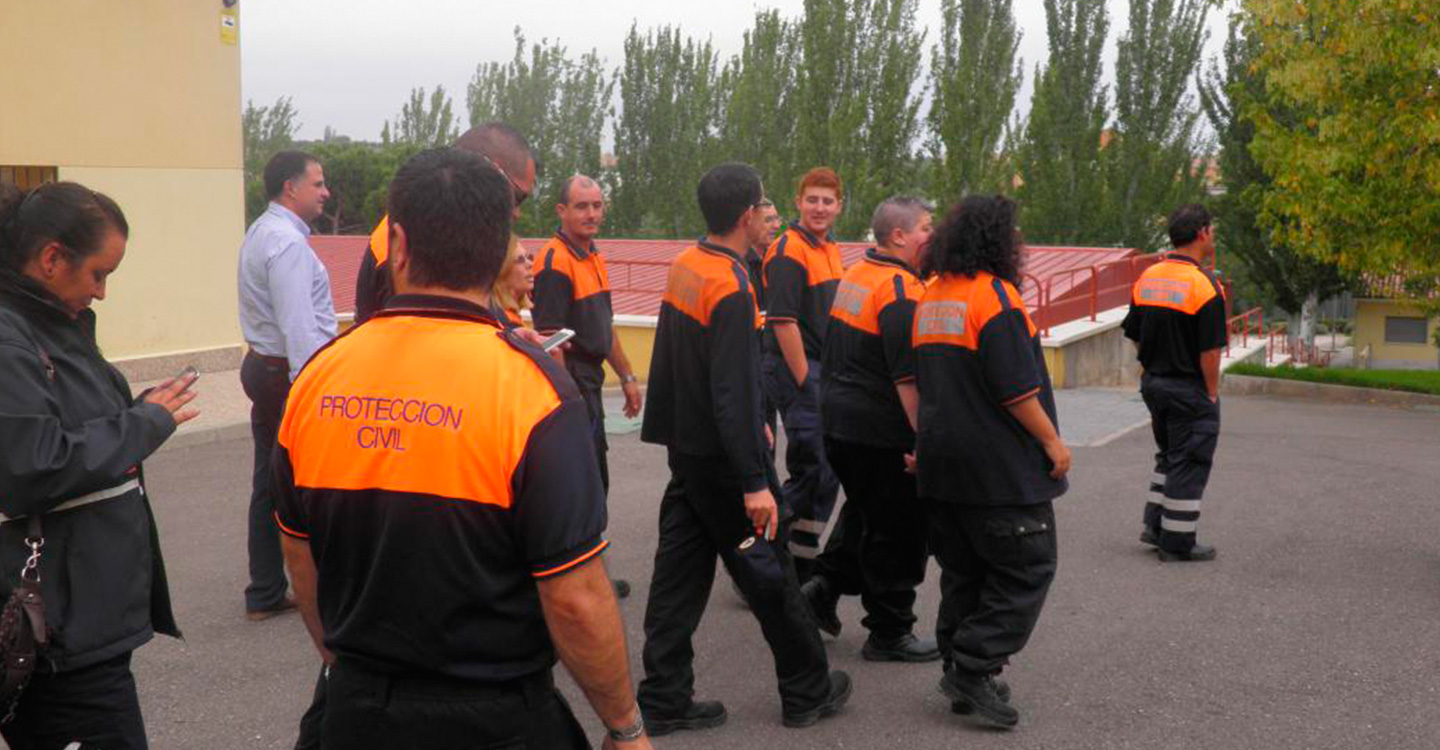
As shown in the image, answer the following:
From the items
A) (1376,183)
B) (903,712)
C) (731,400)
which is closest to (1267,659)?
(903,712)

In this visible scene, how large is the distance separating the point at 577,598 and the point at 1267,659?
4253mm

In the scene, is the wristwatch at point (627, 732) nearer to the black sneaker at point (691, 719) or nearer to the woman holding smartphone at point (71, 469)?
the woman holding smartphone at point (71, 469)

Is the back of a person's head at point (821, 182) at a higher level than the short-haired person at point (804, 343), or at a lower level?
higher

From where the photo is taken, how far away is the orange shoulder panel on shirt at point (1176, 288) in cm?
730

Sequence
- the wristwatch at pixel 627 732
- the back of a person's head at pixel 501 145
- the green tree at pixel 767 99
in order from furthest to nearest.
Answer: the green tree at pixel 767 99, the back of a person's head at pixel 501 145, the wristwatch at pixel 627 732

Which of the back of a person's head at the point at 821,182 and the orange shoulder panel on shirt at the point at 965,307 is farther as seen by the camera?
the back of a person's head at the point at 821,182

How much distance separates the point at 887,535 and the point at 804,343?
5.20 ft

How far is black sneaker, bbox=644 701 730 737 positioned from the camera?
4.99m

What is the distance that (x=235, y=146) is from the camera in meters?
14.9

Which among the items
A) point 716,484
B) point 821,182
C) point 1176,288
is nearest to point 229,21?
point 821,182

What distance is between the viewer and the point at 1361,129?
1548 cm

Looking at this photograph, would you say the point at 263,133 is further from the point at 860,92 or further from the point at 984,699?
the point at 984,699

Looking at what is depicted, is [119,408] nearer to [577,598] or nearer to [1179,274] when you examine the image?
[577,598]

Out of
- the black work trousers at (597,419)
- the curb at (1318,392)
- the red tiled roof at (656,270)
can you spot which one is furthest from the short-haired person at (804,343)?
the curb at (1318,392)
